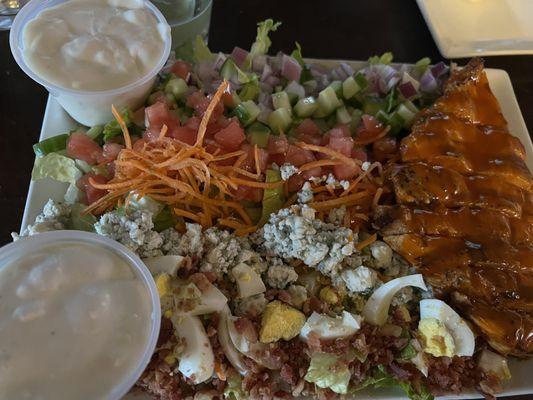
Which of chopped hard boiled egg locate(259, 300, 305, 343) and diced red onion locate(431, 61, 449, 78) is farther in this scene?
diced red onion locate(431, 61, 449, 78)

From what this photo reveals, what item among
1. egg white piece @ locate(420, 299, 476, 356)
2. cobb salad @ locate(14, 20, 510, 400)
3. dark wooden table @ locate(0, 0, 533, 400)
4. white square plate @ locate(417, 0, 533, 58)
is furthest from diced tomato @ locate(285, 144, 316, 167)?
white square plate @ locate(417, 0, 533, 58)

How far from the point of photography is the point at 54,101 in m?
2.45

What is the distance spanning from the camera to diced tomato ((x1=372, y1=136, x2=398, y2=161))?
94.8 inches

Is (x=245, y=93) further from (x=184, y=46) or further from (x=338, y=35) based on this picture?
(x=338, y=35)

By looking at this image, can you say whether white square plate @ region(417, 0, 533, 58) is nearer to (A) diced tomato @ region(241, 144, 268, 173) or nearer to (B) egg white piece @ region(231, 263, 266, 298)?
(A) diced tomato @ region(241, 144, 268, 173)

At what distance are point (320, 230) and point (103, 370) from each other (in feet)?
2.97

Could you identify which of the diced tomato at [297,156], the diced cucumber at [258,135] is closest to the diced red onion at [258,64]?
the diced cucumber at [258,135]

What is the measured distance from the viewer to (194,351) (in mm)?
1867

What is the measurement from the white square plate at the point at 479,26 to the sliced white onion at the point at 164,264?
1870 mm

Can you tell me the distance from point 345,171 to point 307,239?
1.16 ft

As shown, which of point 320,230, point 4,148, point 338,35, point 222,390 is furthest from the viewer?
point 338,35

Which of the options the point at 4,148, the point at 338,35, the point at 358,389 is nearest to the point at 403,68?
the point at 338,35

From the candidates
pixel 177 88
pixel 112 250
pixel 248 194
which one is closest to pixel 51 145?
pixel 177 88

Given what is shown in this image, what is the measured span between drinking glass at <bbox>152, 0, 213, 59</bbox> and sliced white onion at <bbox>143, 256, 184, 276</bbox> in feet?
4.00
